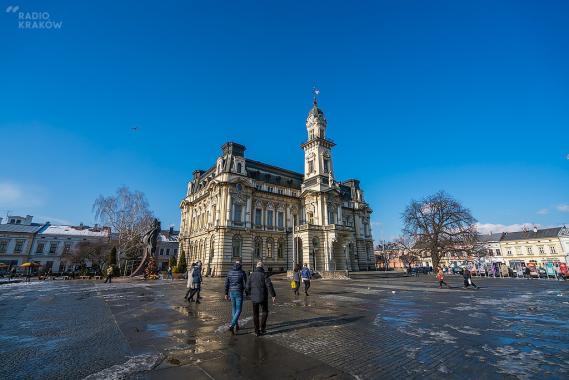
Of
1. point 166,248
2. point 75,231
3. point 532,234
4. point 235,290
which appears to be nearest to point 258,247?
point 235,290

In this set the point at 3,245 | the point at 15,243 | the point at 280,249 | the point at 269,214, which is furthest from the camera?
the point at 15,243

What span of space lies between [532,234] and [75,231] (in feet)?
388

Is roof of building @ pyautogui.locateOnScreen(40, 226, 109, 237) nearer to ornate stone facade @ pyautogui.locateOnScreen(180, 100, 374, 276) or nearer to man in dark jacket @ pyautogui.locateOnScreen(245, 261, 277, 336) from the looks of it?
ornate stone facade @ pyautogui.locateOnScreen(180, 100, 374, 276)

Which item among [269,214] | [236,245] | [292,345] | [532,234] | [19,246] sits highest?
[269,214]

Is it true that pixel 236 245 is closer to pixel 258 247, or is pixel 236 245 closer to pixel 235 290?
pixel 258 247

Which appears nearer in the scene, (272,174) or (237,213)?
(237,213)

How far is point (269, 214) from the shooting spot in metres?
45.4

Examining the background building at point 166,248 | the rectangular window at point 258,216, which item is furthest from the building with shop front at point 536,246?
the background building at point 166,248

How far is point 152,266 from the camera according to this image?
109 ft

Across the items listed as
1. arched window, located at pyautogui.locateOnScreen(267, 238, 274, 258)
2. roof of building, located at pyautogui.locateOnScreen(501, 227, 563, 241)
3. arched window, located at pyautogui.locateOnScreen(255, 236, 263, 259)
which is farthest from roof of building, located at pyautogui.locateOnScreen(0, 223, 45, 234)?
roof of building, located at pyautogui.locateOnScreen(501, 227, 563, 241)

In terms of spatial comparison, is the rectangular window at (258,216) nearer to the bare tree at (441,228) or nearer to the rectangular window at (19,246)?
the bare tree at (441,228)

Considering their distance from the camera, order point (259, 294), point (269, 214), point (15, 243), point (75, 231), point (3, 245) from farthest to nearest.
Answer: point (75, 231), point (15, 243), point (3, 245), point (269, 214), point (259, 294)

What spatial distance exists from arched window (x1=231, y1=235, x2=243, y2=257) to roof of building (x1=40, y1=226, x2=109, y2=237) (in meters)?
43.6

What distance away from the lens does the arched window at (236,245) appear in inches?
1557
